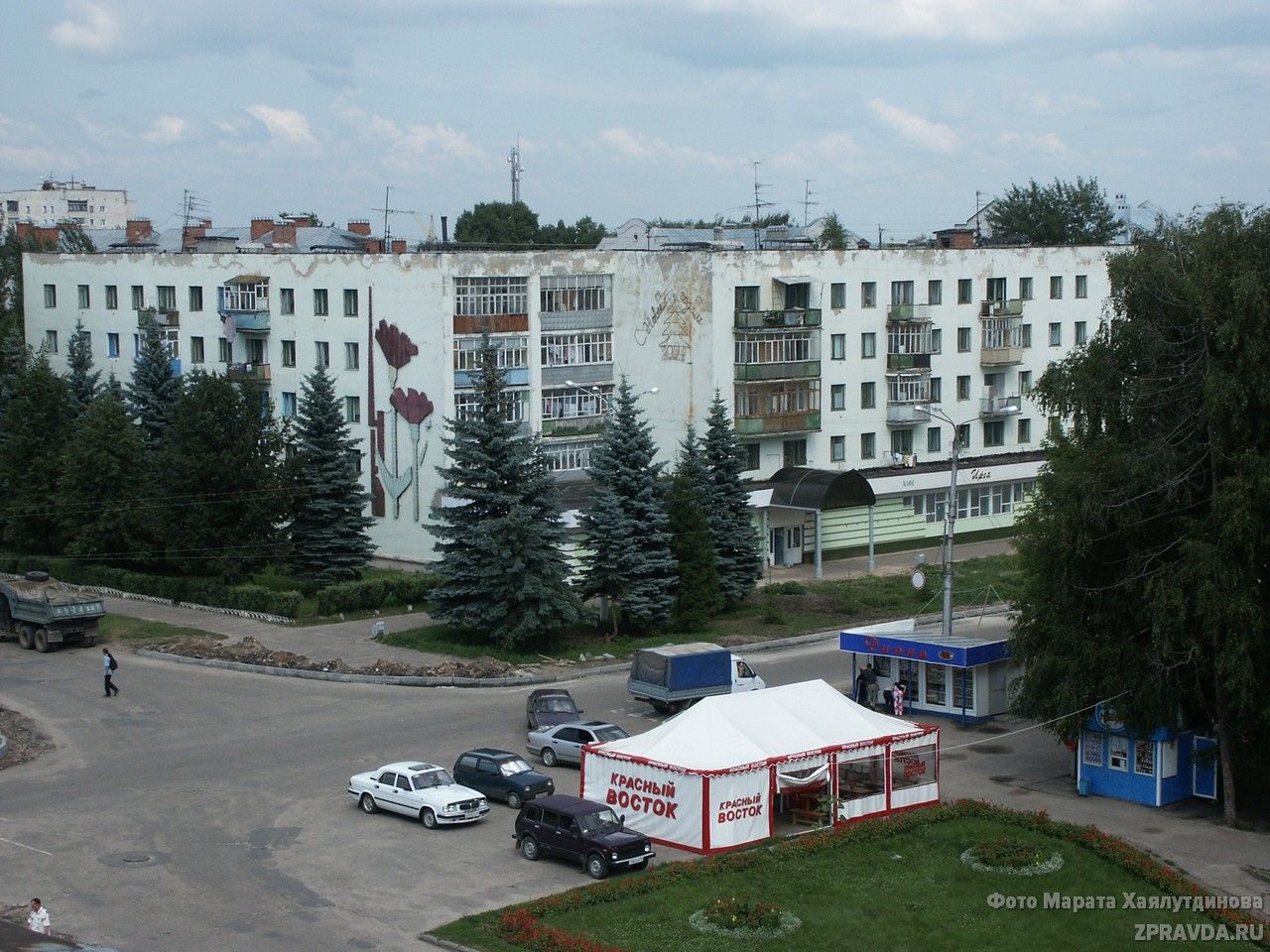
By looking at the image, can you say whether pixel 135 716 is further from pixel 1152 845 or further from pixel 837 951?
pixel 1152 845

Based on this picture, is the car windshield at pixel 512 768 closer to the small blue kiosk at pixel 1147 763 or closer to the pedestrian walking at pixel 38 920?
the pedestrian walking at pixel 38 920

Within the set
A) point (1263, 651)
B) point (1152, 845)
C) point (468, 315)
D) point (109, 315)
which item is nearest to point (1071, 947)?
point (1152, 845)

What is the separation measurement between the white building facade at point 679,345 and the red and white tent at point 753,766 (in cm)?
2868

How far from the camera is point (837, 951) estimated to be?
2173 centimetres

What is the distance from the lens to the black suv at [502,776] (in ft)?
96.5

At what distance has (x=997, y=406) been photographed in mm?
70750

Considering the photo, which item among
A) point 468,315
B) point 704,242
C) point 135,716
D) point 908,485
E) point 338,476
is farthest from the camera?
point 704,242

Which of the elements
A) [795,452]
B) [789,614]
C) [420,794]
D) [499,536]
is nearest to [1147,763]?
[420,794]

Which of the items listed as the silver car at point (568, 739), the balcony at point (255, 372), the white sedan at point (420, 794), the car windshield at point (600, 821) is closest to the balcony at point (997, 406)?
the balcony at point (255, 372)

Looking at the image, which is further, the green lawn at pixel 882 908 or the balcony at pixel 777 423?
the balcony at pixel 777 423

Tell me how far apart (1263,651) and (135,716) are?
26675mm

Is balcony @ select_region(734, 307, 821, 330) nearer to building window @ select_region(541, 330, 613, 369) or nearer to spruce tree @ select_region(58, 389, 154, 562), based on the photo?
building window @ select_region(541, 330, 613, 369)

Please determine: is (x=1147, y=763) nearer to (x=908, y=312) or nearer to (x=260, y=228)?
(x=908, y=312)

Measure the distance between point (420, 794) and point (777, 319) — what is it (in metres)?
38.3
